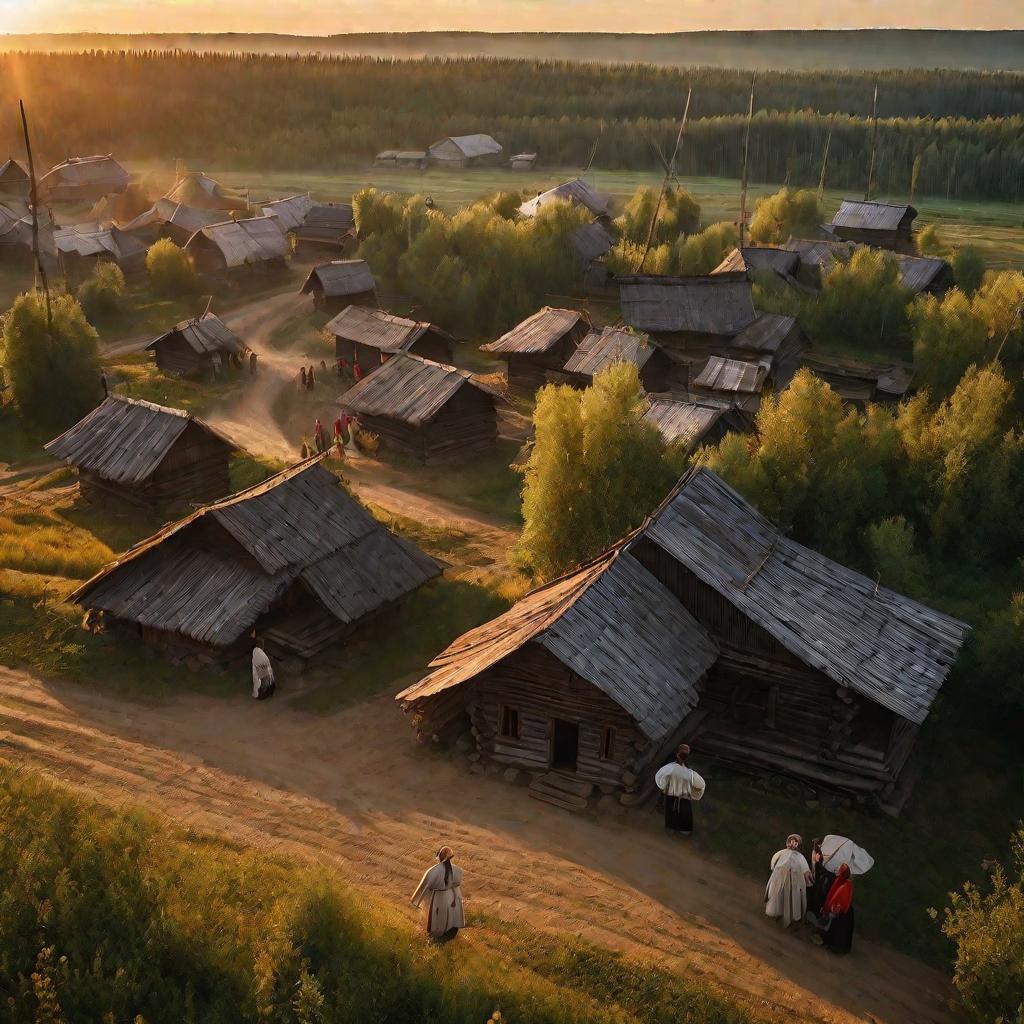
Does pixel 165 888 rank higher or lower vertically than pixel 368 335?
higher

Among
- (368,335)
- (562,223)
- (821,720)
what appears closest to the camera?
(821,720)

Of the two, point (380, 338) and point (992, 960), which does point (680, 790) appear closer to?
point (992, 960)

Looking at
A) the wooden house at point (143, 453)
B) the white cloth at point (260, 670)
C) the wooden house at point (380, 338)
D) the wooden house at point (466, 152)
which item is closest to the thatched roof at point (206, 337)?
the wooden house at point (380, 338)

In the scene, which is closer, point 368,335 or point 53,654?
point 53,654

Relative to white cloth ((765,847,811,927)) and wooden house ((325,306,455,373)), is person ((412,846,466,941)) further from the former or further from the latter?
wooden house ((325,306,455,373))

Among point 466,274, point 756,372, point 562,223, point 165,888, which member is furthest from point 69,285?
point 165,888

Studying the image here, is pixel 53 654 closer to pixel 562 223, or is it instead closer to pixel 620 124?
pixel 562 223

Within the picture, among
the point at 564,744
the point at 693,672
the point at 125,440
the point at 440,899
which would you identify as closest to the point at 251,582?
the point at 564,744
